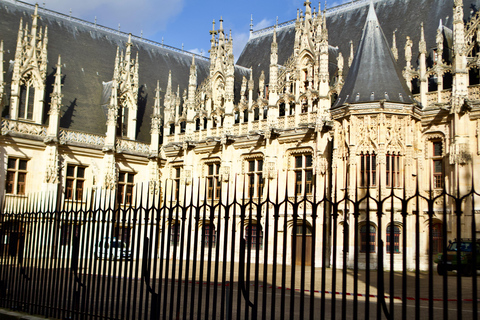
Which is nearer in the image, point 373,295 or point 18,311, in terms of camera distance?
point 18,311

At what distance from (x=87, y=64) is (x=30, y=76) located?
15.6 feet

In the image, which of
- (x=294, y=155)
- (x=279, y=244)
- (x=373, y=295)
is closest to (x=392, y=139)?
(x=294, y=155)

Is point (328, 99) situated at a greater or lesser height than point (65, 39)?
lesser

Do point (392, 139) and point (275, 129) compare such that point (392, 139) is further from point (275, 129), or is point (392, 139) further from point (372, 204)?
point (275, 129)

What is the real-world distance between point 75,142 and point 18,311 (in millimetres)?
18266

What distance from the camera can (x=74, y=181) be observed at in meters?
26.5

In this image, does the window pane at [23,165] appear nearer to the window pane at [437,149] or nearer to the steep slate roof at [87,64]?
the steep slate roof at [87,64]

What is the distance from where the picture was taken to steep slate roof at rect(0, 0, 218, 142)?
27.4 m

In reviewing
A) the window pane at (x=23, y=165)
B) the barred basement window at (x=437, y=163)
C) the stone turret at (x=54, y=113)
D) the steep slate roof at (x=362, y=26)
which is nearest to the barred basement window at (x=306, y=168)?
the steep slate roof at (x=362, y=26)

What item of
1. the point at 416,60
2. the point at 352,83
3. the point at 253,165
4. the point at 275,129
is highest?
the point at 416,60

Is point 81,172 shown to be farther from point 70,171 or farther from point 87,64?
point 87,64

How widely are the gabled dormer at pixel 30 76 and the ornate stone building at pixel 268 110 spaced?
0.19 feet

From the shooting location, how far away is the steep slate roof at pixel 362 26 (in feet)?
79.2

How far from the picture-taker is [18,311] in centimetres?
910
